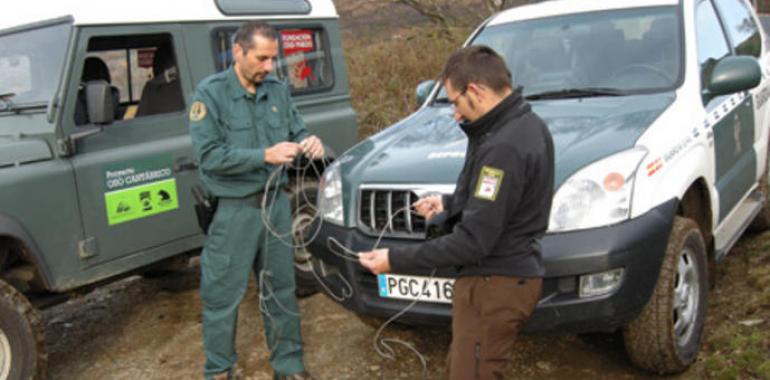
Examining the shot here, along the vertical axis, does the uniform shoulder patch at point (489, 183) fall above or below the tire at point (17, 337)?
above

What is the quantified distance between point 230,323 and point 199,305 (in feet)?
6.09

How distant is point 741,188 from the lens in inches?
176

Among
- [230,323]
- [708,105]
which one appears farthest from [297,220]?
[708,105]

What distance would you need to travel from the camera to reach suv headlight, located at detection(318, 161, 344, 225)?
372 centimetres

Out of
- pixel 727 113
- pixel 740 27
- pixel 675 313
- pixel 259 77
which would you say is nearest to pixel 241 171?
pixel 259 77

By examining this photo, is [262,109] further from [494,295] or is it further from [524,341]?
[524,341]

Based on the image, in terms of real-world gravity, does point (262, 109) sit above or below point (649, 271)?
above

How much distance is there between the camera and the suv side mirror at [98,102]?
13.2 ft

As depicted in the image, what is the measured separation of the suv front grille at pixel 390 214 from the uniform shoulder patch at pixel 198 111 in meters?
0.80

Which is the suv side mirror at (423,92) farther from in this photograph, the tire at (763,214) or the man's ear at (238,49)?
the tire at (763,214)

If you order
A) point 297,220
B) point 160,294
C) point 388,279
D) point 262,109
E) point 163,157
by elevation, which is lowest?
point 160,294

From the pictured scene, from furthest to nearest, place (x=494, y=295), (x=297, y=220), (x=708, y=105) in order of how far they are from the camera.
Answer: (x=297, y=220) < (x=708, y=105) < (x=494, y=295)

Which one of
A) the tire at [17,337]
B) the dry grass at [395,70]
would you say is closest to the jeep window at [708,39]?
the tire at [17,337]

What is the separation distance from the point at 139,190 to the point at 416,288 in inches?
78.5
